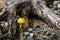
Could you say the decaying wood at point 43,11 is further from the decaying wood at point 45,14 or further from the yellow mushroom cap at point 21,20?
the yellow mushroom cap at point 21,20

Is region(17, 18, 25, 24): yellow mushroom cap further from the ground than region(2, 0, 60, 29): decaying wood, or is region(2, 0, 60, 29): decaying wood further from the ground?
region(2, 0, 60, 29): decaying wood

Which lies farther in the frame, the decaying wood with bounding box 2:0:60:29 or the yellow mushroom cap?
the yellow mushroom cap

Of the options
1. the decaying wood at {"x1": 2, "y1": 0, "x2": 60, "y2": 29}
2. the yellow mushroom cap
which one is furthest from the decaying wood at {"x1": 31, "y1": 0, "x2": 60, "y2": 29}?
the yellow mushroom cap

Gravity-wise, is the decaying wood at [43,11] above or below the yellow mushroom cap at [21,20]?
above

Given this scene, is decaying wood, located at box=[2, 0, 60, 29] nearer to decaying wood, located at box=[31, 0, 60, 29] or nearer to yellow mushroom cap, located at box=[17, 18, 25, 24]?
decaying wood, located at box=[31, 0, 60, 29]

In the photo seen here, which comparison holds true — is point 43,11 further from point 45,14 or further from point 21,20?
point 21,20

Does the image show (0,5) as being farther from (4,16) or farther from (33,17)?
(33,17)

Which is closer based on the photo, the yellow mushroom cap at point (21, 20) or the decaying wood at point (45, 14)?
the decaying wood at point (45, 14)

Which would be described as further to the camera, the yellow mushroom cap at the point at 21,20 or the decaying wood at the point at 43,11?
the yellow mushroom cap at the point at 21,20

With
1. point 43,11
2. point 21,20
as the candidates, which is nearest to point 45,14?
point 43,11

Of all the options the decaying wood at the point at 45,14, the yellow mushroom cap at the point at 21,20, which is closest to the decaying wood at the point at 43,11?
the decaying wood at the point at 45,14

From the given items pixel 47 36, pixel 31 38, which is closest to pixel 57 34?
pixel 47 36
